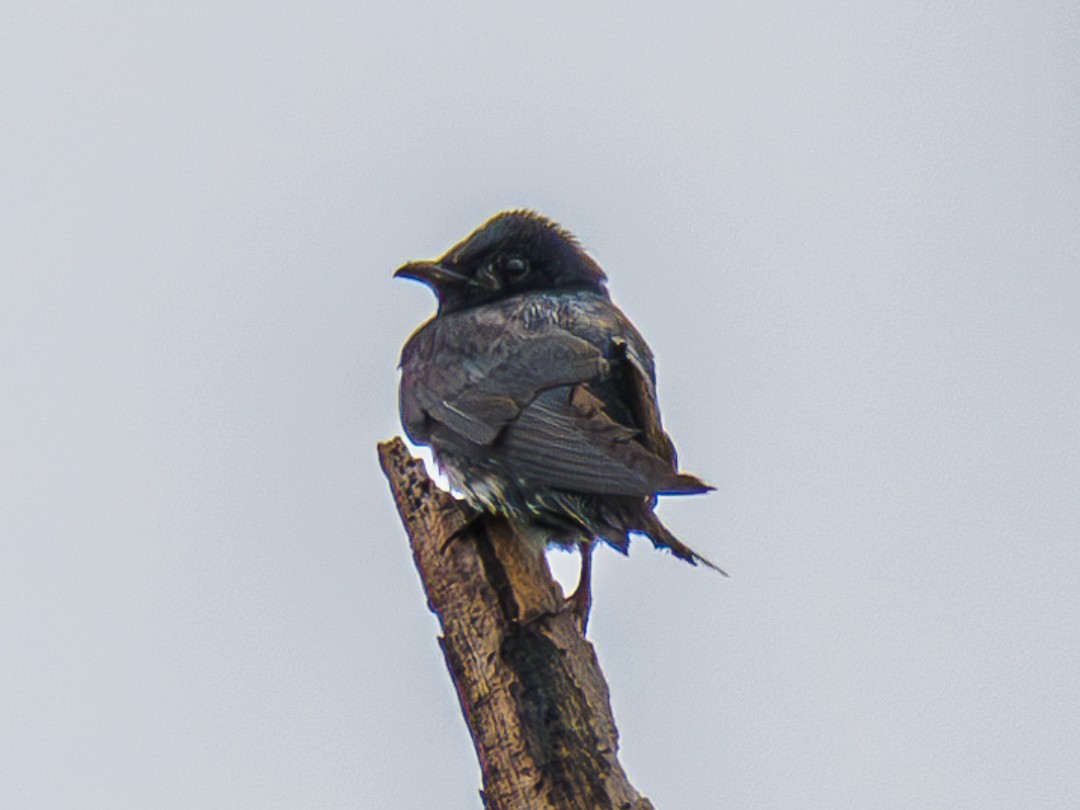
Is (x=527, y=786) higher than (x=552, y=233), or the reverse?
(x=552, y=233)

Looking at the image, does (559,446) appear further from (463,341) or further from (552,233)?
(552,233)

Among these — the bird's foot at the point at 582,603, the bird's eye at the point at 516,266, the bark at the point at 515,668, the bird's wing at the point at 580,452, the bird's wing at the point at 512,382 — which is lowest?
the bark at the point at 515,668

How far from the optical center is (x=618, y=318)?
7.68 meters

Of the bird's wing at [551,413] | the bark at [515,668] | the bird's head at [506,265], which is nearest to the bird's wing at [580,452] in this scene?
the bird's wing at [551,413]

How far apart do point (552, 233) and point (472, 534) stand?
2.79 m

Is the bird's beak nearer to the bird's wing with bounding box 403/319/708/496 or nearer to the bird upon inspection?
the bird

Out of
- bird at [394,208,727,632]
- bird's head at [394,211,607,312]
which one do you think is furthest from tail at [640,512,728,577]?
bird's head at [394,211,607,312]

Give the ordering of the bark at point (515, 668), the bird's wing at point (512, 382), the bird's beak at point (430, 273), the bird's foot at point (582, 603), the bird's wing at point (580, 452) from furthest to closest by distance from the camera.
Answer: the bird's beak at point (430, 273), the bird's wing at point (512, 382), the bird's foot at point (582, 603), the bird's wing at point (580, 452), the bark at point (515, 668)

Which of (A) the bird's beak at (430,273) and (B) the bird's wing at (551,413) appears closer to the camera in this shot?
(B) the bird's wing at (551,413)

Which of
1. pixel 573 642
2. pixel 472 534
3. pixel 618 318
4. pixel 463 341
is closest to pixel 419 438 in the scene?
pixel 463 341

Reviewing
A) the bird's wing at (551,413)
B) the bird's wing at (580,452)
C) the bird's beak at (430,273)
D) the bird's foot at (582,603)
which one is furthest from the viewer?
the bird's beak at (430,273)

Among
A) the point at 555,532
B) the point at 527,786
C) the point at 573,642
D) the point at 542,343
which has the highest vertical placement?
the point at 542,343

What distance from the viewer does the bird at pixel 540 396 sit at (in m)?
6.36

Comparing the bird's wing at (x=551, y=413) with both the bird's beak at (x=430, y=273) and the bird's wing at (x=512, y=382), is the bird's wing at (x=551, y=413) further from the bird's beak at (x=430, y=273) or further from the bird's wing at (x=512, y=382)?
the bird's beak at (x=430, y=273)
